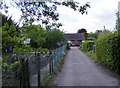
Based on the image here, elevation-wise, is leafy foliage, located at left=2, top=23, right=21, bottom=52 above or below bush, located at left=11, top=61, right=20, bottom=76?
above

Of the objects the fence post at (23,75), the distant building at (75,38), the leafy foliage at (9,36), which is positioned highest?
the distant building at (75,38)

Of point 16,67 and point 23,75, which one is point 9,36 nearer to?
point 23,75

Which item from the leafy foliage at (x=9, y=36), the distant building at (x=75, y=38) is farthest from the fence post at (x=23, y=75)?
the distant building at (x=75, y=38)

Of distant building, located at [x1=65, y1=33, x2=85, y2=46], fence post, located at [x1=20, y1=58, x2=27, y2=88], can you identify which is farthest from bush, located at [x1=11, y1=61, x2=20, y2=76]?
distant building, located at [x1=65, y1=33, x2=85, y2=46]

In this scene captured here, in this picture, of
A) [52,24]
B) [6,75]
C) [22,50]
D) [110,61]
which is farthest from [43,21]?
[110,61]

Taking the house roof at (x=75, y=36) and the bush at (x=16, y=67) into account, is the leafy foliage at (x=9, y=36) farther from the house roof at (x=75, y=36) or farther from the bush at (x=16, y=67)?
the house roof at (x=75, y=36)

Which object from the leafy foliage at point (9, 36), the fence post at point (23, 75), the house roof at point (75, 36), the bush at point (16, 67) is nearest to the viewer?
the leafy foliage at point (9, 36)

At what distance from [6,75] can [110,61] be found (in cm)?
1107

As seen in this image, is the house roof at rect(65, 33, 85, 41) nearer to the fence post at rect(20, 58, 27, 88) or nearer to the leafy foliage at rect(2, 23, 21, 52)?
the fence post at rect(20, 58, 27, 88)

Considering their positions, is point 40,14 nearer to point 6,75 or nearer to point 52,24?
point 52,24

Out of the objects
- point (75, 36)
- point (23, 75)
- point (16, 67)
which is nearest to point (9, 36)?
point (23, 75)

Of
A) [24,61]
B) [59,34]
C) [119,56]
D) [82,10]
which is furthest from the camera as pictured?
[59,34]

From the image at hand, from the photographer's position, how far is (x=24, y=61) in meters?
8.50

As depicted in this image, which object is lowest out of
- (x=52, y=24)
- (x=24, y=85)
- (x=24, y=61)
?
(x=24, y=85)
